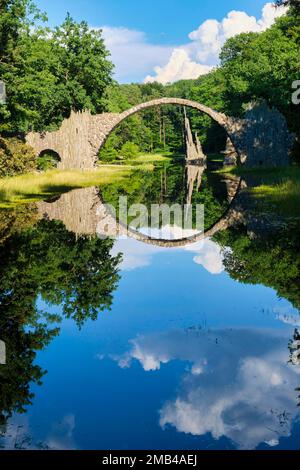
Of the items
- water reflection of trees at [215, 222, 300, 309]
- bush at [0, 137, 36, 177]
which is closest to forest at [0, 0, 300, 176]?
bush at [0, 137, 36, 177]

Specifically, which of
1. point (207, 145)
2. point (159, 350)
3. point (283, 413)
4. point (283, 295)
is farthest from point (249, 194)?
point (207, 145)

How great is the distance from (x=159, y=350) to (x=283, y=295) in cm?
265

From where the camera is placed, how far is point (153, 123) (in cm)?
9388

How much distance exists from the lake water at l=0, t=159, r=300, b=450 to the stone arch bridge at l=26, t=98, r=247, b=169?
25.9m

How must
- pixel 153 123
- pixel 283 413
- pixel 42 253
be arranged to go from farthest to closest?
pixel 153 123
pixel 42 253
pixel 283 413

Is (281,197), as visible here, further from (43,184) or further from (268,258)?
(43,184)

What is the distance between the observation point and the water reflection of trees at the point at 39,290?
17.2ft

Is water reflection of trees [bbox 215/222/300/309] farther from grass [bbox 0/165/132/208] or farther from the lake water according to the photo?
grass [bbox 0/165/132/208]

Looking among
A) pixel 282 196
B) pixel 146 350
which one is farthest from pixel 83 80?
pixel 146 350

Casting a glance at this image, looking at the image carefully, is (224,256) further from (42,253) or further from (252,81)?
(252,81)

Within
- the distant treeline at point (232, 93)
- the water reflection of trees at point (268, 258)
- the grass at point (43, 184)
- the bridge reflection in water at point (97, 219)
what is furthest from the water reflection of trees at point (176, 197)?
the distant treeline at point (232, 93)

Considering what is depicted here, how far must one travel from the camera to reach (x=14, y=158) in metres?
28.1

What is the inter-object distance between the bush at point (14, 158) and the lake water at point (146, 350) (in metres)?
17.2

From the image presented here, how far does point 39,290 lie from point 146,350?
2876 millimetres
